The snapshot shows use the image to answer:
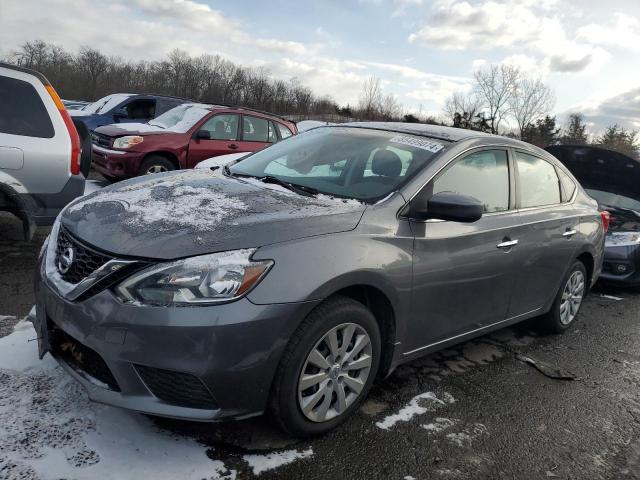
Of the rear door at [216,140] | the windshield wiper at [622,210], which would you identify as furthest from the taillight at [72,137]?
the windshield wiper at [622,210]

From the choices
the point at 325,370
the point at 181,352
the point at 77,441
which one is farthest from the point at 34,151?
the point at 325,370

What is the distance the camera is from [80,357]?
2381 millimetres

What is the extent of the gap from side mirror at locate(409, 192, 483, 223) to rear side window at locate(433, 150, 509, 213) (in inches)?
6.7

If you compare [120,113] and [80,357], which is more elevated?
[120,113]

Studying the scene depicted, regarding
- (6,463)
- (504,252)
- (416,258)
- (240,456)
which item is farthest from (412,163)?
(6,463)

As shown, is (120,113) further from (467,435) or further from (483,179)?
(467,435)

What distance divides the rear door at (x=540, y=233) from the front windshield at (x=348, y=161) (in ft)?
2.97

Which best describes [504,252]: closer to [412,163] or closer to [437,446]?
[412,163]

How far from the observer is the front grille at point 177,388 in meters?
2.19

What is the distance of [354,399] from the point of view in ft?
8.96

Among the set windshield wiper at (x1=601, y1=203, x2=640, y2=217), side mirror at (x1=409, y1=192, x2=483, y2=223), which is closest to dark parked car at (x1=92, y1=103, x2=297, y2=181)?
windshield wiper at (x1=601, y1=203, x2=640, y2=217)

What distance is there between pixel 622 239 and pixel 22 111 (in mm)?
6775

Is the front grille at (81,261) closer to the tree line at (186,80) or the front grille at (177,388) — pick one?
the front grille at (177,388)

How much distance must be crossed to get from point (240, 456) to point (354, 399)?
659 millimetres
